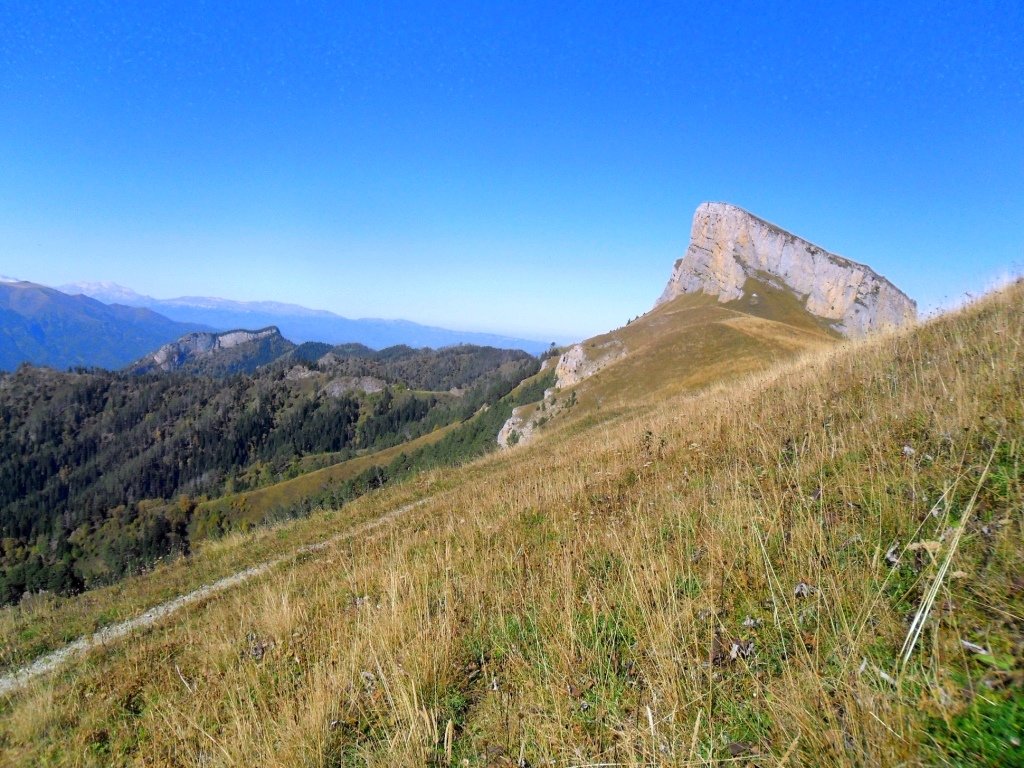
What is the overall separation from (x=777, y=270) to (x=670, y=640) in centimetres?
10394

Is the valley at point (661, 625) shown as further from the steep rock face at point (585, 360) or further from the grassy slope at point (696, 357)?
the steep rock face at point (585, 360)

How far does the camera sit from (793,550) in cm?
324

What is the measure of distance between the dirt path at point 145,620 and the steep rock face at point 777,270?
3075 inches

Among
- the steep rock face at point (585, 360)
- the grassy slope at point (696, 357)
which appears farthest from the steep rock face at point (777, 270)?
the grassy slope at point (696, 357)

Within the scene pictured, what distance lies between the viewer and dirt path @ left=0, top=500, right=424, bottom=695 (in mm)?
6608

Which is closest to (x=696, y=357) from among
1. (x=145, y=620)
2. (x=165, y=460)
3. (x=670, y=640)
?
(x=145, y=620)

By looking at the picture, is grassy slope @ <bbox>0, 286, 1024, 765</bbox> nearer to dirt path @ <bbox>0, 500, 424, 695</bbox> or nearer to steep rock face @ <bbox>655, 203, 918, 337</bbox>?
dirt path @ <bbox>0, 500, 424, 695</bbox>

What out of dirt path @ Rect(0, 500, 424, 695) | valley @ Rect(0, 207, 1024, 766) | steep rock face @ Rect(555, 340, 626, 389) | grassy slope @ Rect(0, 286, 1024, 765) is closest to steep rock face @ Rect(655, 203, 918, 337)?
steep rock face @ Rect(555, 340, 626, 389)

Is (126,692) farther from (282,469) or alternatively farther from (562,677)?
(282,469)

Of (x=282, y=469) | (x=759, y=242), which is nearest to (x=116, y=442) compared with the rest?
(x=282, y=469)

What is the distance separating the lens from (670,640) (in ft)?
8.87

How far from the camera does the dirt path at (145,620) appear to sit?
661 cm

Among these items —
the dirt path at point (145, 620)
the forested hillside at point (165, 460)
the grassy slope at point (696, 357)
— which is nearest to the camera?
the dirt path at point (145, 620)

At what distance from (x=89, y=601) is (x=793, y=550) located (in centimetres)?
1325
